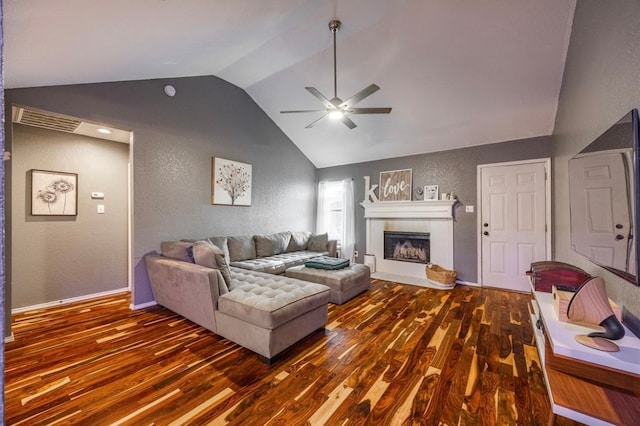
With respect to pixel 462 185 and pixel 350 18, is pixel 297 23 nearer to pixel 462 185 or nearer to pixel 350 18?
pixel 350 18

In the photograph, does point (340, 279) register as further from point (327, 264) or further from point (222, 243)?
point (222, 243)

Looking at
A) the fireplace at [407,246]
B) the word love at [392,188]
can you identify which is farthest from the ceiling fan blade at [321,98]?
the fireplace at [407,246]

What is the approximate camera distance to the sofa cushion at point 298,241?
5.02m

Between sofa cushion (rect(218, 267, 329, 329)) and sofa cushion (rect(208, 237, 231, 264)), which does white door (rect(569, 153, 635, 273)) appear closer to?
sofa cushion (rect(218, 267, 329, 329))

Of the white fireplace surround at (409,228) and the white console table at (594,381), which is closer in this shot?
the white console table at (594,381)

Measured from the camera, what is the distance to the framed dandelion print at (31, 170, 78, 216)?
3104 mm

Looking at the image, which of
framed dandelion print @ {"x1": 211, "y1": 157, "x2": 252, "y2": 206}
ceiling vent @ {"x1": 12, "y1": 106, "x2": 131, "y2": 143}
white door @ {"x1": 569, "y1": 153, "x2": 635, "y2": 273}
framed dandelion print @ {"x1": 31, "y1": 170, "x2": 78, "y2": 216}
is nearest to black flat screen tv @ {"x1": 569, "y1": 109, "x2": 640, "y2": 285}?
white door @ {"x1": 569, "y1": 153, "x2": 635, "y2": 273}

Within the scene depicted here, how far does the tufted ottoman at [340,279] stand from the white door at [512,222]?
2070mm

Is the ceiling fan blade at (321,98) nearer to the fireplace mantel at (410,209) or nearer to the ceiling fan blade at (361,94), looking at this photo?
the ceiling fan blade at (361,94)

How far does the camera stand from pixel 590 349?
1.20 metres

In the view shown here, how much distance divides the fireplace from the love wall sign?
0.70 m

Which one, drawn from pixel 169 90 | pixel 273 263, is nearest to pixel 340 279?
pixel 273 263

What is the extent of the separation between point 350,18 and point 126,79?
2644mm

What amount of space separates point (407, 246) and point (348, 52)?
11.2ft
